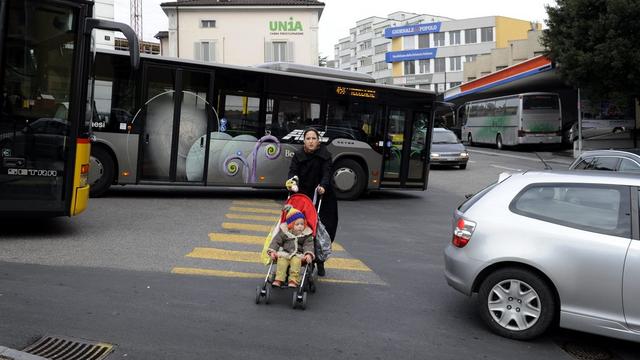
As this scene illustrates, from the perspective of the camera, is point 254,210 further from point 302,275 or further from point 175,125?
point 302,275

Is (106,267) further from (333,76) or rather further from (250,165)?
(333,76)

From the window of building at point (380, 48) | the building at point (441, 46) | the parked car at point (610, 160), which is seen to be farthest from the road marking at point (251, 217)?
the window of building at point (380, 48)

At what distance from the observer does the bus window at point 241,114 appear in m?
13.1

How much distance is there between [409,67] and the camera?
9831cm

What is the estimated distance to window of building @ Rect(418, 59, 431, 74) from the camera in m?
95.3

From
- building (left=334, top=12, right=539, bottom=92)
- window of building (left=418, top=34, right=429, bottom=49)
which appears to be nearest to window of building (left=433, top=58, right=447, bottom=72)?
building (left=334, top=12, right=539, bottom=92)

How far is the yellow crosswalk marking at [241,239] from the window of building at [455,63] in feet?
288

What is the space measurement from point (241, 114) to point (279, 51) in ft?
99.8

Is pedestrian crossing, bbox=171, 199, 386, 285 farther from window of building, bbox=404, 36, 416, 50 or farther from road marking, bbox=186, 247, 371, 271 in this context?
window of building, bbox=404, 36, 416, 50

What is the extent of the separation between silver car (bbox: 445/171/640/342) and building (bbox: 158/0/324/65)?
38.2 m

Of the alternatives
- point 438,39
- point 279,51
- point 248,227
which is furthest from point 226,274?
point 438,39

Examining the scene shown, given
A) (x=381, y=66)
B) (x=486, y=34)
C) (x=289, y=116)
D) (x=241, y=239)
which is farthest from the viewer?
(x=381, y=66)

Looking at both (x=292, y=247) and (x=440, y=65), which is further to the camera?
(x=440, y=65)

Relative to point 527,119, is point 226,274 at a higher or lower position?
lower
